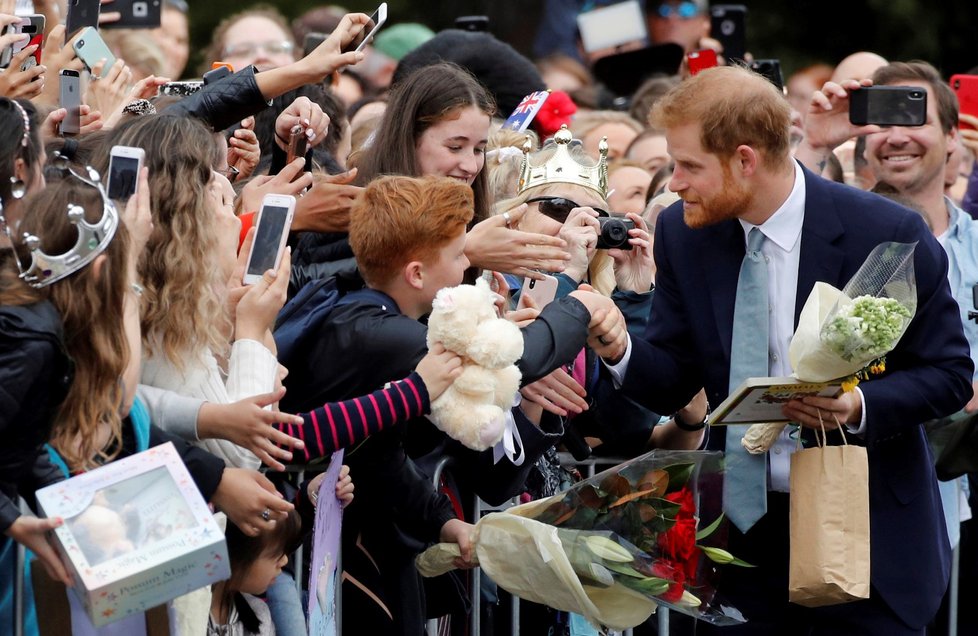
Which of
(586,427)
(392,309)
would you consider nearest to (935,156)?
(586,427)

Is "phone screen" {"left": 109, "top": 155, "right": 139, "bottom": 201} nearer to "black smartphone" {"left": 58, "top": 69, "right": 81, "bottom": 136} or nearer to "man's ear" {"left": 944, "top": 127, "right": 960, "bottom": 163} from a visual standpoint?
"black smartphone" {"left": 58, "top": 69, "right": 81, "bottom": 136}

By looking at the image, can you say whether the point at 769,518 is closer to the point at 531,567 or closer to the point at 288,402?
the point at 531,567

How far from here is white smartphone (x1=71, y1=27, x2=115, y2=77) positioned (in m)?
5.40

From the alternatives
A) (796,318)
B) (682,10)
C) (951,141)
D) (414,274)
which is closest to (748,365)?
(796,318)

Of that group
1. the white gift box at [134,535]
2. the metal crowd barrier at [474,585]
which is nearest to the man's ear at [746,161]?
the metal crowd barrier at [474,585]

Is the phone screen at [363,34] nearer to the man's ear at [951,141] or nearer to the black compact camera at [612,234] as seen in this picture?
the black compact camera at [612,234]

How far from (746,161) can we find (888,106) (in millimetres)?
2218

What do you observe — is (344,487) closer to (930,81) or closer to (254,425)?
(254,425)

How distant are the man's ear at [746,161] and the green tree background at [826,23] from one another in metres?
10.8

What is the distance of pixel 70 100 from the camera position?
5.02 m

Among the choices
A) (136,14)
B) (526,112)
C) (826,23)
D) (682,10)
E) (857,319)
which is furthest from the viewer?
(826,23)

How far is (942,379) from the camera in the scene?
177 inches

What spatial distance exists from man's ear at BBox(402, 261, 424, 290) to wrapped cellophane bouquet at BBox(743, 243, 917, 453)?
1.06m

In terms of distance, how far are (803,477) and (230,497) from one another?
61.7 inches
